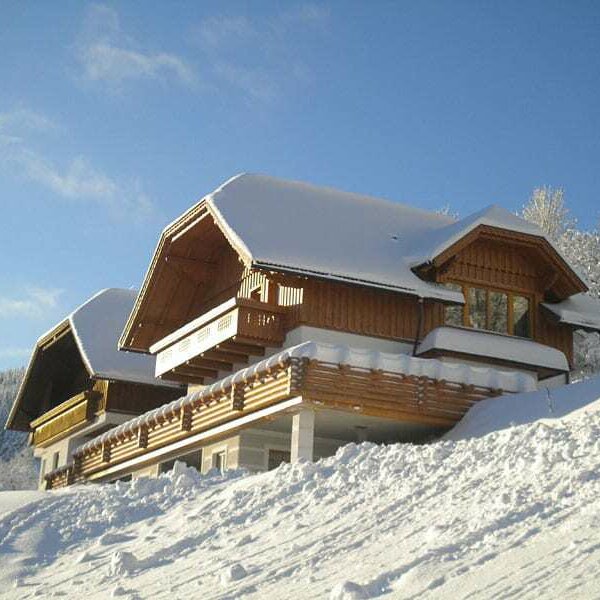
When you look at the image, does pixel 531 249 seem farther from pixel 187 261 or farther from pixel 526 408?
pixel 187 261

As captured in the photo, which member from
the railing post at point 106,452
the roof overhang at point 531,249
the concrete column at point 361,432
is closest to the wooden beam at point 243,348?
the concrete column at point 361,432

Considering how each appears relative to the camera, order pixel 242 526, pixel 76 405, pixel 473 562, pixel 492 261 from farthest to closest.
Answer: pixel 76 405 → pixel 492 261 → pixel 242 526 → pixel 473 562

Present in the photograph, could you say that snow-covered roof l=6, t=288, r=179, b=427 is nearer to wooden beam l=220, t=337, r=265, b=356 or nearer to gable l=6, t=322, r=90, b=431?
gable l=6, t=322, r=90, b=431

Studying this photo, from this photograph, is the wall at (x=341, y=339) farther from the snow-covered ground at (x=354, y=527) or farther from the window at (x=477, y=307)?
the snow-covered ground at (x=354, y=527)

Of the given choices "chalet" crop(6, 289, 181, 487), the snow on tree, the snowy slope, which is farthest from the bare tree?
the snowy slope

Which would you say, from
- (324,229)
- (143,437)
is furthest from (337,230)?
(143,437)

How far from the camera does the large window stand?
26234 millimetres

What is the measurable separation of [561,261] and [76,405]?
19.4m

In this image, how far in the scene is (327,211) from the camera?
27828 mm

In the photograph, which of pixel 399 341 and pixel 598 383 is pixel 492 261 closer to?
pixel 399 341

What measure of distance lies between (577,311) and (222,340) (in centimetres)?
898

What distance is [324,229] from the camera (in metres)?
26.5

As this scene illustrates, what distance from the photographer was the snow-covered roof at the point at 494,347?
25.0m

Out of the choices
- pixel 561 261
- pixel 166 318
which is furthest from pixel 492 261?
pixel 166 318
